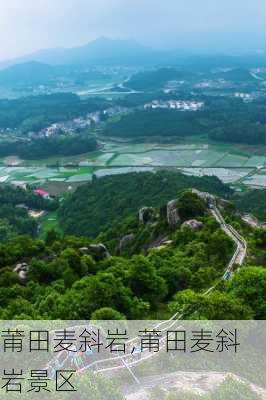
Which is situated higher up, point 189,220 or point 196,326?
point 196,326

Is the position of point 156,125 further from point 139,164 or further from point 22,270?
point 22,270

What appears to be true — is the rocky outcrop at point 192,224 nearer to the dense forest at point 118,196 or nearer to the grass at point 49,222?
the dense forest at point 118,196

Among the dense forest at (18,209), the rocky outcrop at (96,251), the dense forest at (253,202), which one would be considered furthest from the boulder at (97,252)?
the dense forest at (253,202)

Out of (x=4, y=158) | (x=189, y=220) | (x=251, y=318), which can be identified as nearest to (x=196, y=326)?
(x=251, y=318)

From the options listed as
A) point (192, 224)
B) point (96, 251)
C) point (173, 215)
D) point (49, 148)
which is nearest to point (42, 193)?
point (49, 148)

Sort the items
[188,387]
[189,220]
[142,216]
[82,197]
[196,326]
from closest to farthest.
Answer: [188,387] → [196,326] → [189,220] → [142,216] → [82,197]

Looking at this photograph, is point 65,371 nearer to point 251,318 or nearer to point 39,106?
point 251,318

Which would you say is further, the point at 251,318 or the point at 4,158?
the point at 4,158

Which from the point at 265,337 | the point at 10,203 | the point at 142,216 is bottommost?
the point at 10,203
